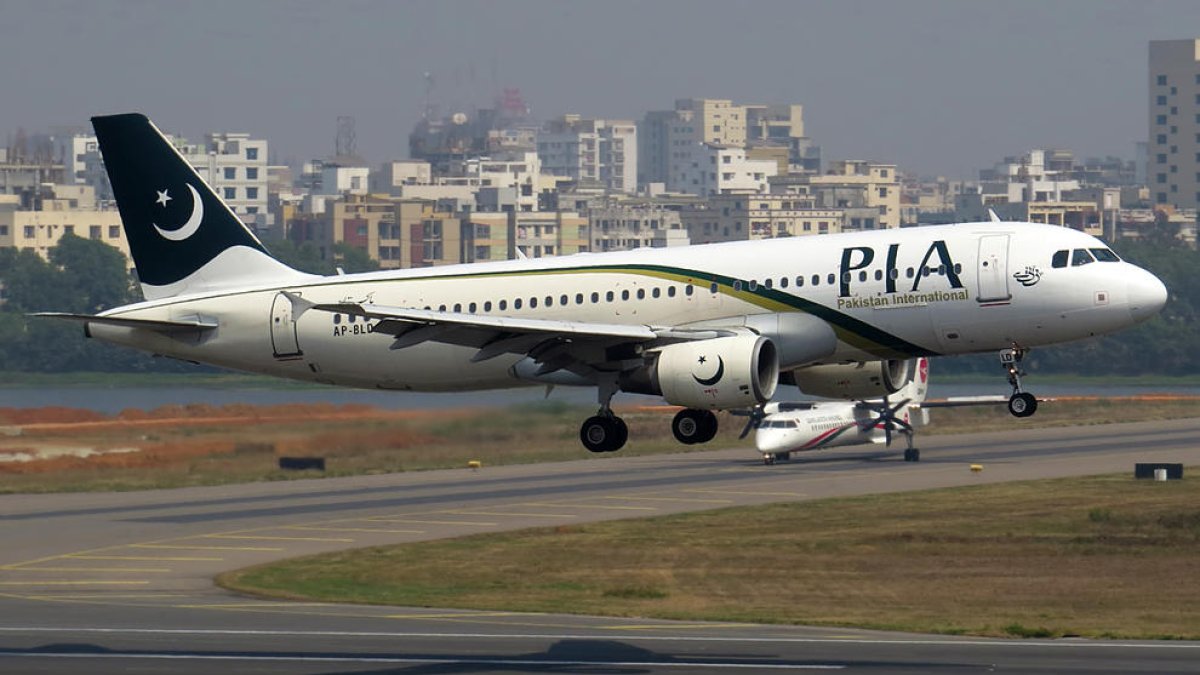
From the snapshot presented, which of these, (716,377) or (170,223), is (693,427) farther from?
(170,223)

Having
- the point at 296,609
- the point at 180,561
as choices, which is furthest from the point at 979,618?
the point at 180,561

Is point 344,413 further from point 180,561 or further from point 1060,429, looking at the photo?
point 1060,429

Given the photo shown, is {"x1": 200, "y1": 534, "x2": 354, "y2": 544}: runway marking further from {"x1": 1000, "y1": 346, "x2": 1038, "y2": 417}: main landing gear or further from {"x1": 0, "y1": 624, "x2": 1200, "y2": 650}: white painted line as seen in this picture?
{"x1": 1000, "y1": 346, "x2": 1038, "y2": 417}: main landing gear

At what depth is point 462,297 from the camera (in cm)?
6488

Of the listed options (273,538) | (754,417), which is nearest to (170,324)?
(273,538)

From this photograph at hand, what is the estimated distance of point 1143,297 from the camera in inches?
2338

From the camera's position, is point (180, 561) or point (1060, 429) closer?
point (180, 561)

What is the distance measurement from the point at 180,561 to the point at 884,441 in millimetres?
71086

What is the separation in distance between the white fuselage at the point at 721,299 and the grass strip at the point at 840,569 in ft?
69.3

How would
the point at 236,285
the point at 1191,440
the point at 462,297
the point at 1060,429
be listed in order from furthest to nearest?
the point at 1060,429 → the point at 1191,440 → the point at 236,285 → the point at 462,297

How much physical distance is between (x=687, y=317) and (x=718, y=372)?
3.26 metres

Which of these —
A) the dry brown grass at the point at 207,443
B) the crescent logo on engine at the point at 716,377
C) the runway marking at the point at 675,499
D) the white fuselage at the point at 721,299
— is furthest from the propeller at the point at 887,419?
the crescent logo on engine at the point at 716,377

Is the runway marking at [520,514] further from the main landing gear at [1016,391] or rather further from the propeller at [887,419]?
the main landing gear at [1016,391]

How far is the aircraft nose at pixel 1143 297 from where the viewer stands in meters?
59.3
